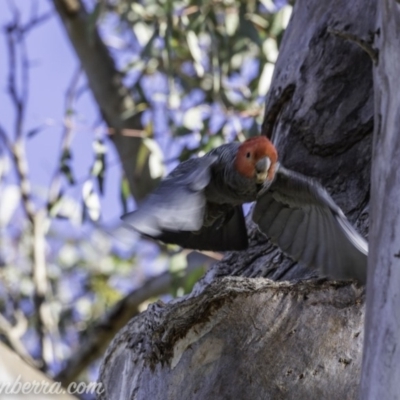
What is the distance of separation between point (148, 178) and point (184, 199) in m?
2.55

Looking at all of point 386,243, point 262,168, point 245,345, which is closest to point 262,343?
point 245,345

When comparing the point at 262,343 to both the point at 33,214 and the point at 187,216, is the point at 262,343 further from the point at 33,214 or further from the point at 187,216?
the point at 33,214

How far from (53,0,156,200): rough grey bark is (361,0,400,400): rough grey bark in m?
3.00

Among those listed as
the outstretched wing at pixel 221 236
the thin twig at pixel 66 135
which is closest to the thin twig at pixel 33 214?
the thin twig at pixel 66 135

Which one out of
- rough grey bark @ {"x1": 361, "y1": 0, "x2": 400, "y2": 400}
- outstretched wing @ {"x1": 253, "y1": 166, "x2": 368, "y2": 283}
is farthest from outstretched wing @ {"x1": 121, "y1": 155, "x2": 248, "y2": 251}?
rough grey bark @ {"x1": 361, "y1": 0, "x2": 400, "y2": 400}

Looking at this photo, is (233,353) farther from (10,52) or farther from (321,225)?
(10,52)

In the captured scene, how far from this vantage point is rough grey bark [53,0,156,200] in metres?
4.97

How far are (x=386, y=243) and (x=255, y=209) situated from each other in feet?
3.54

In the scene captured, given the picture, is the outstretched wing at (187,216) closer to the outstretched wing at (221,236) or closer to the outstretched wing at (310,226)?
the outstretched wing at (221,236)

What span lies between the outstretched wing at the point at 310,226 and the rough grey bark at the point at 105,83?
2.16 meters

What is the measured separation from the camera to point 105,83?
5.23 m

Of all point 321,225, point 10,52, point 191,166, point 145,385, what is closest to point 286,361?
point 145,385

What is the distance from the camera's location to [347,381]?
2.17 meters

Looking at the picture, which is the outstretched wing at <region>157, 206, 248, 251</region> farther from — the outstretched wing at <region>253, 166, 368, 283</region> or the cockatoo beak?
the cockatoo beak
